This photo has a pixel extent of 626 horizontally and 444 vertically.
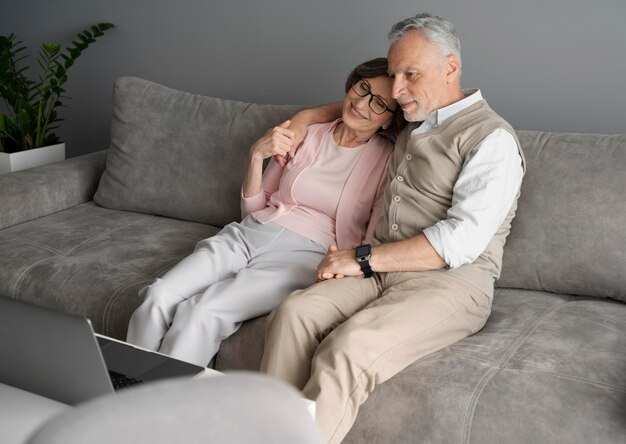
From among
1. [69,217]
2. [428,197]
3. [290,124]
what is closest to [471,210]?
[428,197]

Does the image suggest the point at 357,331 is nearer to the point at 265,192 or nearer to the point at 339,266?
the point at 339,266

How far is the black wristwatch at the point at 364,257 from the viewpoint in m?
2.01

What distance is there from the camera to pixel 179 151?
2.80 meters

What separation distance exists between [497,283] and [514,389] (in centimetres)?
65

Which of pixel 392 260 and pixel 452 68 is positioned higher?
pixel 452 68

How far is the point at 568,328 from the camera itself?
1.93 meters

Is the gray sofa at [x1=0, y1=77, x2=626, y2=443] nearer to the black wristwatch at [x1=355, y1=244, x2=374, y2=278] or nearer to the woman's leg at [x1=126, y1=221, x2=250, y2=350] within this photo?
the woman's leg at [x1=126, y1=221, x2=250, y2=350]

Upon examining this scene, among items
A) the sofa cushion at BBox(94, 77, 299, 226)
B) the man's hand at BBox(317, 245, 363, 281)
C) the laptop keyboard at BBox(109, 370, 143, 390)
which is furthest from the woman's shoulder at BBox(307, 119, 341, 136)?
the laptop keyboard at BBox(109, 370, 143, 390)

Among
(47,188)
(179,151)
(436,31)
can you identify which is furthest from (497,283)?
(47,188)

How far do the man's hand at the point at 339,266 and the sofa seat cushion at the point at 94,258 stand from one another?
0.57 m

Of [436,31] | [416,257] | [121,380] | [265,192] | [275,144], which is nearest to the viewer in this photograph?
[121,380]

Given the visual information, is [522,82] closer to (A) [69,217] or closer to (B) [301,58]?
(B) [301,58]

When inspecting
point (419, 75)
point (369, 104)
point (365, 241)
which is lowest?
point (365, 241)

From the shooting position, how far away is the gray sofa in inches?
65.1
